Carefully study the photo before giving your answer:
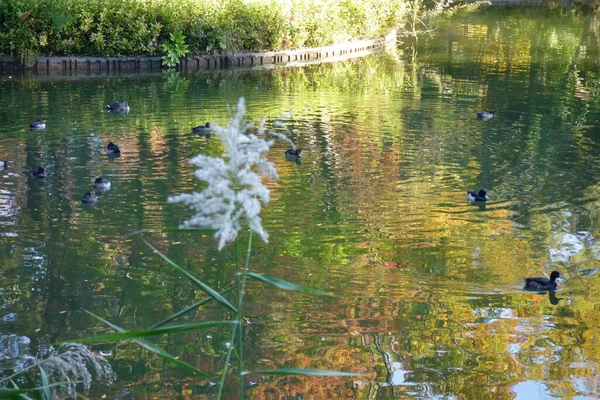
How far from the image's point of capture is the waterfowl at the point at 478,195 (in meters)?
9.59

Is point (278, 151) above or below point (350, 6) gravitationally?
below

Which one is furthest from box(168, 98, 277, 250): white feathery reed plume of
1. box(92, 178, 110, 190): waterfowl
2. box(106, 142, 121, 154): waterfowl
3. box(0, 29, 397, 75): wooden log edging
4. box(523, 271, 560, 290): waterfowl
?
box(0, 29, 397, 75): wooden log edging

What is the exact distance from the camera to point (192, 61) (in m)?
19.8

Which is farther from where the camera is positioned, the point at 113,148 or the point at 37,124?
the point at 37,124

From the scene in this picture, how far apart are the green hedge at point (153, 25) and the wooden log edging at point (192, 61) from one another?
0.23 m

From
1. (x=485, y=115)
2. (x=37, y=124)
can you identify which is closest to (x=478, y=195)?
(x=485, y=115)

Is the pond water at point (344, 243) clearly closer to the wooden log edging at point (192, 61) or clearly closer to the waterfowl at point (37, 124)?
the waterfowl at point (37, 124)

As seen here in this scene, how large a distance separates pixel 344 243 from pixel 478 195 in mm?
1986

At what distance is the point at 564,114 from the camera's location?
47.6 ft

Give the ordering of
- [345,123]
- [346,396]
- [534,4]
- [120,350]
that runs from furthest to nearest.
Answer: [534,4] < [345,123] < [120,350] < [346,396]

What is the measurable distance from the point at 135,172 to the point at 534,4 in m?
25.9

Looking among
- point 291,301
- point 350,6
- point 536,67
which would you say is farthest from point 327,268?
point 350,6

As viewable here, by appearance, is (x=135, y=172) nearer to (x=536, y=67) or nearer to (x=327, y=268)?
(x=327, y=268)

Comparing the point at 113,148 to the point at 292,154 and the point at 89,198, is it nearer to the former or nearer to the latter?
the point at 89,198
